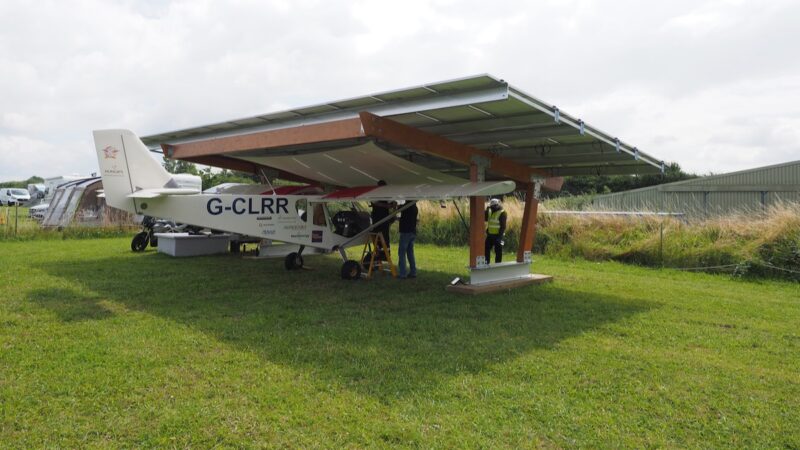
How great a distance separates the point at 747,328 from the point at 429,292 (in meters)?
4.80

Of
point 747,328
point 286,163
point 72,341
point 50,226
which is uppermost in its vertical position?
point 286,163

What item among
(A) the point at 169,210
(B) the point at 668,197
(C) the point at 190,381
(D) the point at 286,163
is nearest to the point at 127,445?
(C) the point at 190,381

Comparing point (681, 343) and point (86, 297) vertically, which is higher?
point (86, 297)

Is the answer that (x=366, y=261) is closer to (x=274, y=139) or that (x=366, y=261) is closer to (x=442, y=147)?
(x=442, y=147)

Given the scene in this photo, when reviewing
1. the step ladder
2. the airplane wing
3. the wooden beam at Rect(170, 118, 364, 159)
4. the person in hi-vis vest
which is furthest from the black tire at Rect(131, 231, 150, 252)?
the person in hi-vis vest

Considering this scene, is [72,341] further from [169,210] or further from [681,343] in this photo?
[681,343]

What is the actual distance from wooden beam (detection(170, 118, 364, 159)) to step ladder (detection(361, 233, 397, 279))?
3564 mm

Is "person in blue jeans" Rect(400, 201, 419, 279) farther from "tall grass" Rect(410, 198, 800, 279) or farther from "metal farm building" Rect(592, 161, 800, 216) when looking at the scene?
"metal farm building" Rect(592, 161, 800, 216)

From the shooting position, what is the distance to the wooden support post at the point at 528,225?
35.7 feet

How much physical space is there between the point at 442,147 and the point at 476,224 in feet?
5.26

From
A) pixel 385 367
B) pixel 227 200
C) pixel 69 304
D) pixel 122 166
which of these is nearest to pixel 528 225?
pixel 227 200

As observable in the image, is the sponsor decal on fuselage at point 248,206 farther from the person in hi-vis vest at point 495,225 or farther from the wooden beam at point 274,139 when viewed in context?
the person in hi-vis vest at point 495,225

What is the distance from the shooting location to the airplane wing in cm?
800

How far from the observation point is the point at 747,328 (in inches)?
278
